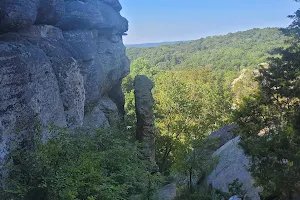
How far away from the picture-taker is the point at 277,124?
1295 cm

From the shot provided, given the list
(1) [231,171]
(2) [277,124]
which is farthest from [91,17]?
(2) [277,124]

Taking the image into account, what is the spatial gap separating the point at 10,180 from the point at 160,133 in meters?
22.2

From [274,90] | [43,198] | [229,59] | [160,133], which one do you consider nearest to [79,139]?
[43,198]

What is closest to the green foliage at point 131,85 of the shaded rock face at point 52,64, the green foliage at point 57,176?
the shaded rock face at point 52,64

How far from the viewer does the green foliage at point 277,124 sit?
10.3 m

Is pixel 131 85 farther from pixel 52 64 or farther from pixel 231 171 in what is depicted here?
pixel 52 64

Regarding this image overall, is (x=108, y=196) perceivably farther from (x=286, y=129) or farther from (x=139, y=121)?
(x=139, y=121)

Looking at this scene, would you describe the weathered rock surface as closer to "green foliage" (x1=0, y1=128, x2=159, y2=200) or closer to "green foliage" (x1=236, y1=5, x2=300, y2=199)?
"green foliage" (x1=236, y1=5, x2=300, y2=199)

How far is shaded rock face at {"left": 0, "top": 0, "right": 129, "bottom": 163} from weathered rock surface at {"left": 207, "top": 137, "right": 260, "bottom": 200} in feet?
27.6

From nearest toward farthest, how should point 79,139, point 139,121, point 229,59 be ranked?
1. point 79,139
2. point 139,121
3. point 229,59

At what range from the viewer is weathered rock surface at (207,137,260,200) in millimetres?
16805

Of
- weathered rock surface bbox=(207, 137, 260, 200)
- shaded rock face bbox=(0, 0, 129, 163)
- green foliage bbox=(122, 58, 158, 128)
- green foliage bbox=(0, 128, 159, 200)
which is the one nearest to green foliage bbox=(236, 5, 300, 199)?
weathered rock surface bbox=(207, 137, 260, 200)

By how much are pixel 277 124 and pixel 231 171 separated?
21.8 ft

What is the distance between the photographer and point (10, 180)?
9.35m
